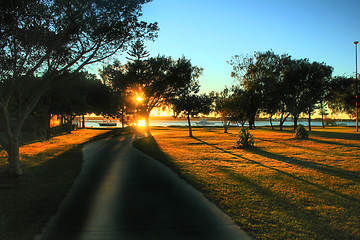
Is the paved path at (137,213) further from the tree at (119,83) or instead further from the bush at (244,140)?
the tree at (119,83)

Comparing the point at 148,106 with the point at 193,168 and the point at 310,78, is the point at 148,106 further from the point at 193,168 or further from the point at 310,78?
the point at 193,168

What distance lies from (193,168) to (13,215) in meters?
6.99

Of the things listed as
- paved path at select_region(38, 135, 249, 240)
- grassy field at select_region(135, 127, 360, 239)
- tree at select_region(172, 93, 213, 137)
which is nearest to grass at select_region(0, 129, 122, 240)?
paved path at select_region(38, 135, 249, 240)

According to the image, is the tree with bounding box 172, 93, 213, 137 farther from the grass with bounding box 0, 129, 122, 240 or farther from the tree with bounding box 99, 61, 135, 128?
the grass with bounding box 0, 129, 122, 240

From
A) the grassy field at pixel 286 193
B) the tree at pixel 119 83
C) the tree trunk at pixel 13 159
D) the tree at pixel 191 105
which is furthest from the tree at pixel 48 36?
the tree at pixel 119 83

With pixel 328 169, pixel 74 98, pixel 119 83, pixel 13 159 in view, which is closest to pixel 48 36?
pixel 13 159

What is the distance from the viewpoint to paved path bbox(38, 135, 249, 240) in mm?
4449

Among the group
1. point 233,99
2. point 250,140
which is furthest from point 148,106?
point 250,140

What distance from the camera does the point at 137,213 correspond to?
5.43 meters

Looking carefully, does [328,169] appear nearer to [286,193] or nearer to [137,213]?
[286,193]

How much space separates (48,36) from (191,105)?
22.3 metres

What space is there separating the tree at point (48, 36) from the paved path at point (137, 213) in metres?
3.83

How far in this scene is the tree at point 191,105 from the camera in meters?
30.9

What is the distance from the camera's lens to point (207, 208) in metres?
5.85
